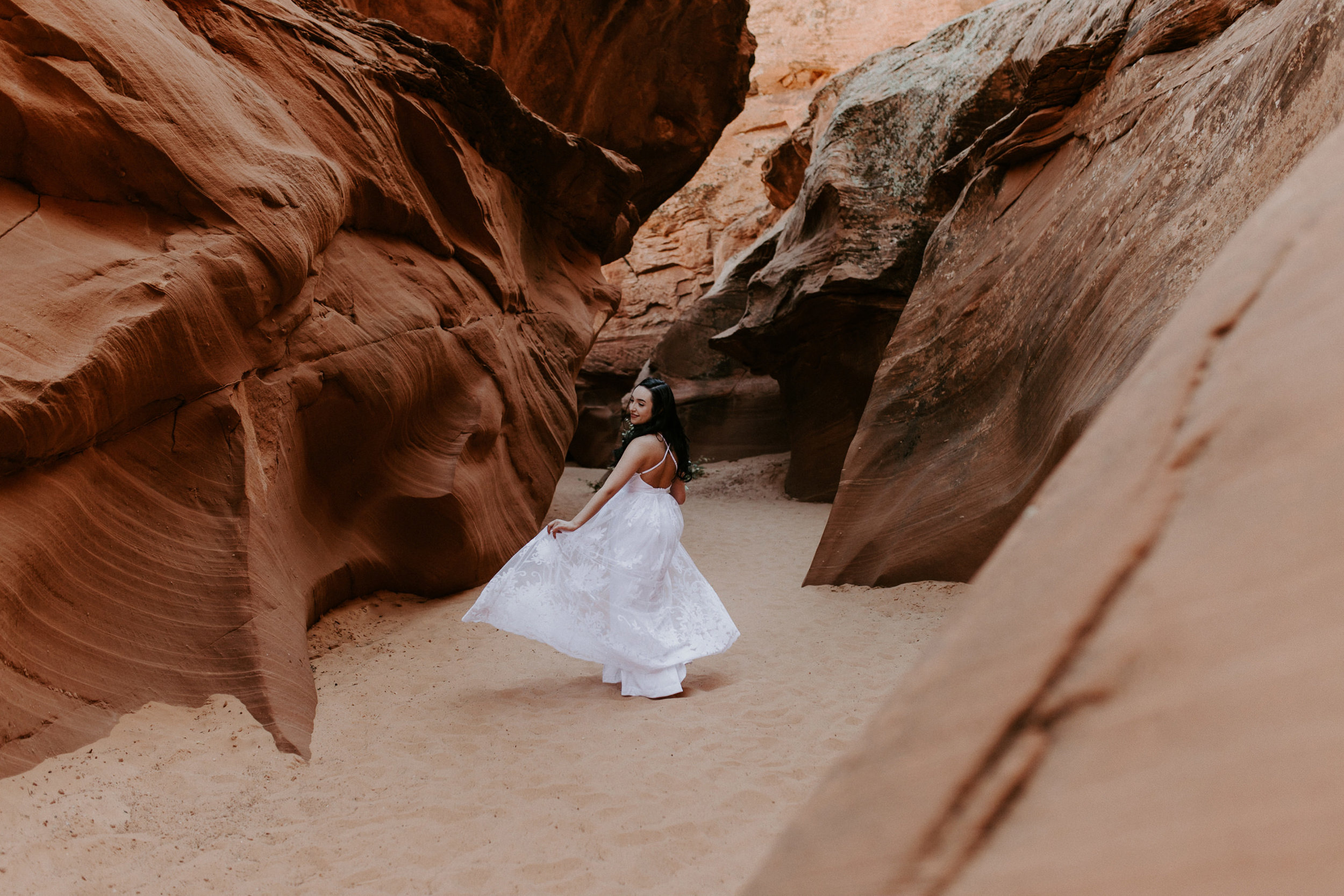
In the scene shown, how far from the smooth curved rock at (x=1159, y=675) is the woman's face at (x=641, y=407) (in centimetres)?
426

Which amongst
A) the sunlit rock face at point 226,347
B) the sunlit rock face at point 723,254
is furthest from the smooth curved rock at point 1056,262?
the sunlit rock face at point 723,254

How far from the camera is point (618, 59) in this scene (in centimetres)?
1057

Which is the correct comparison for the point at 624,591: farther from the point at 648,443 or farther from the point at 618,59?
the point at 618,59

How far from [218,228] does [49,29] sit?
3.48ft

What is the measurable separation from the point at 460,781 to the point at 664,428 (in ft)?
8.14

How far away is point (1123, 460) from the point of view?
70 centimetres

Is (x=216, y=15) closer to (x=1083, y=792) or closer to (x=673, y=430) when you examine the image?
(x=673, y=430)

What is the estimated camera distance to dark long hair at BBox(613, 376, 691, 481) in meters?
5.04

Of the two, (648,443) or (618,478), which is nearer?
(618,478)

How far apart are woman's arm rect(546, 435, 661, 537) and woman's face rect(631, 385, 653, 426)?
0.12 m

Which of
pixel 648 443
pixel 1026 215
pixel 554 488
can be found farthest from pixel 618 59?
pixel 648 443

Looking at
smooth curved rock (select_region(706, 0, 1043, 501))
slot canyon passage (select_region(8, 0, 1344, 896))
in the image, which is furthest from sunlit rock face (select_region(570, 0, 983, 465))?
slot canyon passage (select_region(8, 0, 1344, 896))

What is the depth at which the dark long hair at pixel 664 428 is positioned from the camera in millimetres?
5035

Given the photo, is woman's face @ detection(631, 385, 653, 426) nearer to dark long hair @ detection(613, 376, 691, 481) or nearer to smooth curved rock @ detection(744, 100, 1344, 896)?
dark long hair @ detection(613, 376, 691, 481)
